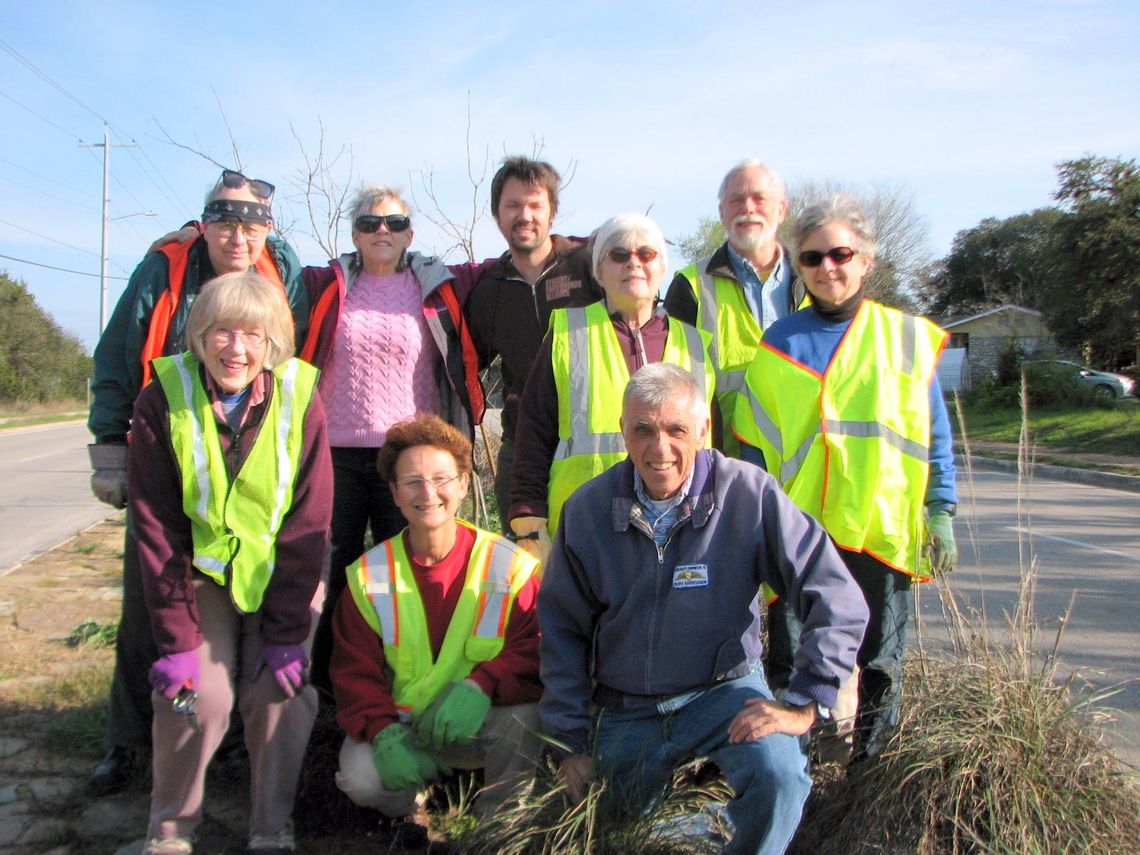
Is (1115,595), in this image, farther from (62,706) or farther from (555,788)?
(62,706)

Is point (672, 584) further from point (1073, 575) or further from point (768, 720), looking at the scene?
point (1073, 575)

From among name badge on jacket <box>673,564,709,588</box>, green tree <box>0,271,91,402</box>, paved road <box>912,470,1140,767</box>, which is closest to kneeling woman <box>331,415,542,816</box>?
name badge on jacket <box>673,564,709,588</box>

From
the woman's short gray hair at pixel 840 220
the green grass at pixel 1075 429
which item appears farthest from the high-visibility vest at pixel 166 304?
the green grass at pixel 1075 429

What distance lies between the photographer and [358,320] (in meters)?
3.85

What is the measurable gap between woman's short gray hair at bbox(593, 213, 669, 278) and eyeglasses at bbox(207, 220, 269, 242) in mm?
1289

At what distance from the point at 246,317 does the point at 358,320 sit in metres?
0.77

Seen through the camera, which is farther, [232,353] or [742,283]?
[742,283]

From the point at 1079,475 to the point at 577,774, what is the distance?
15264 mm

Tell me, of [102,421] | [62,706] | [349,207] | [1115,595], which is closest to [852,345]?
[349,207]

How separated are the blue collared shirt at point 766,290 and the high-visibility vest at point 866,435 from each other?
1.80ft

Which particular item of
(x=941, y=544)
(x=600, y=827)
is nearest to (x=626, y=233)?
(x=941, y=544)

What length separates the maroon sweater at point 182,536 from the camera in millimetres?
3008

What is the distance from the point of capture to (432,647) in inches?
127

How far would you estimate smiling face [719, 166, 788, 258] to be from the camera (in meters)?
3.70
